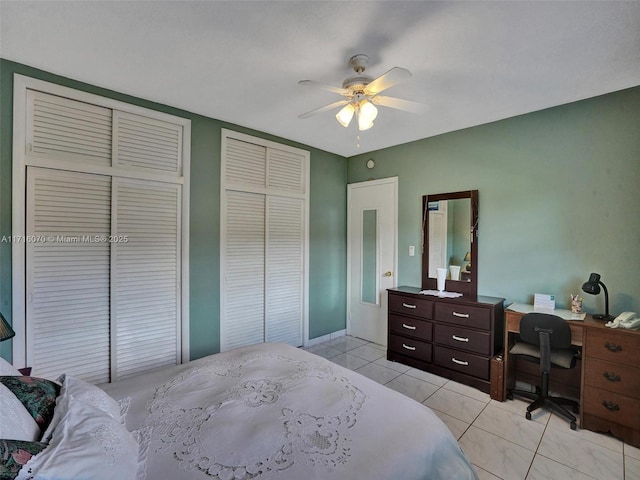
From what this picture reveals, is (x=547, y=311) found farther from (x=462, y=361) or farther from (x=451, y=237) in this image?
(x=451, y=237)

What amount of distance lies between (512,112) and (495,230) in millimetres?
1141

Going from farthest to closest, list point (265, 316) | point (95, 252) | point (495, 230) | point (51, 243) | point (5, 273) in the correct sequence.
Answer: point (265, 316) → point (495, 230) → point (95, 252) → point (51, 243) → point (5, 273)

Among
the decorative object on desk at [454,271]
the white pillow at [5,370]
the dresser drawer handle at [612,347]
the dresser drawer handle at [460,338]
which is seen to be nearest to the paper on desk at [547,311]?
the dresser drawer handle at [612,347]

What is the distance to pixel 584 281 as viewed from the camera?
2576 mm

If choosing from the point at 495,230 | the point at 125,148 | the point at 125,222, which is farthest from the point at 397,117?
the point at 125,222

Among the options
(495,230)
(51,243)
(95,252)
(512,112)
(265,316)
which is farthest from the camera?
(265,316)

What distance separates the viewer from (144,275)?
2711 millimetres

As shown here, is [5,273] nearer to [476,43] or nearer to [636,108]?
[476,43]

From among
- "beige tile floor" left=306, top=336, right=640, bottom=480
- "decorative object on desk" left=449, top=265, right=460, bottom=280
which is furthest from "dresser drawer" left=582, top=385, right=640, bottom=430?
"decorative object on desk" left=449, top=265, right=460, bottom=280

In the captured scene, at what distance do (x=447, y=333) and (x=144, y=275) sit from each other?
297 centimetres

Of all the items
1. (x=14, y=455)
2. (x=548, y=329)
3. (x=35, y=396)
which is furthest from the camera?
(x=548, y=329)

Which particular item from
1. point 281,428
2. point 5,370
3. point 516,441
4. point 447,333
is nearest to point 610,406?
point 516,441

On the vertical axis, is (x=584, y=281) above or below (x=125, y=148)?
below

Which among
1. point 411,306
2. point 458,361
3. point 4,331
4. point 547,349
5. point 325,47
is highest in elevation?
point 325,47
